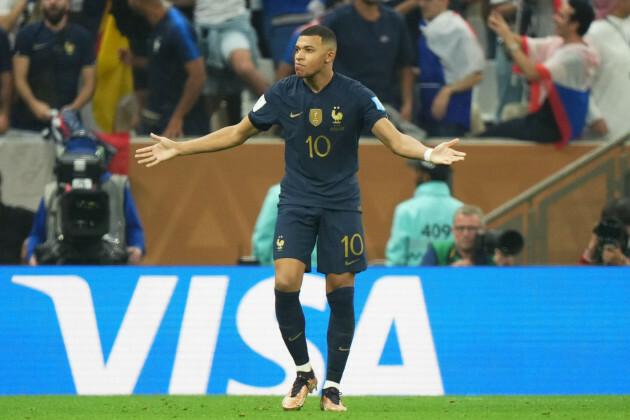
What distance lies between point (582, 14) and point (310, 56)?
472cm

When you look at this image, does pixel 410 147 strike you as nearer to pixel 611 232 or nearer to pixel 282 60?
pixel 611 232

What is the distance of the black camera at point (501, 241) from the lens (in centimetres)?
810

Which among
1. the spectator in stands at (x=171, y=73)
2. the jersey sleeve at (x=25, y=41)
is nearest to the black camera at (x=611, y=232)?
the spectator in stands at (x=171, y=73)

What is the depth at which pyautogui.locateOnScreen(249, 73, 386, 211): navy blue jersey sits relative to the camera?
598cm

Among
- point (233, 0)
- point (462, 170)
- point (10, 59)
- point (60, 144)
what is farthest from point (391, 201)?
point (10, 59)

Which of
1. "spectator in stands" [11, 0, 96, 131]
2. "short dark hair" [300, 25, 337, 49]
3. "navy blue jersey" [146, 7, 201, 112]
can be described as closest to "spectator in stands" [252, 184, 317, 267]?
"navy blue jersey" [146, 7, 201, 112]

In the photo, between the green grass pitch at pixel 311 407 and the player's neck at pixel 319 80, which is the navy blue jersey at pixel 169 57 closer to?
the green grass pitch at pixel 311 407

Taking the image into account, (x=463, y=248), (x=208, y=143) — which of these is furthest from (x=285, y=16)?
(x=208, y=143)

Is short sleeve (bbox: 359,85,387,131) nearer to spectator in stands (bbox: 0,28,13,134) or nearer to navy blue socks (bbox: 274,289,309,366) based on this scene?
navy blue socks (bbox: 274,289,309,366)

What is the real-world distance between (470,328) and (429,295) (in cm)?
36

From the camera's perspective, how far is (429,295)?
785 cm

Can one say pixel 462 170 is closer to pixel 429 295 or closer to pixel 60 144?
pixel 429 295

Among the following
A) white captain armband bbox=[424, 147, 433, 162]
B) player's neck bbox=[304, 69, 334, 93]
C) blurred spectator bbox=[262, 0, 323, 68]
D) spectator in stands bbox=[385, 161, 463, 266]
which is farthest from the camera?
blurred spectator bbox=[262, 0, 323, 68]

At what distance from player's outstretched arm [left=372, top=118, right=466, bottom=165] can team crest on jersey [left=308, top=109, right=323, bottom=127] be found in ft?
0.95
